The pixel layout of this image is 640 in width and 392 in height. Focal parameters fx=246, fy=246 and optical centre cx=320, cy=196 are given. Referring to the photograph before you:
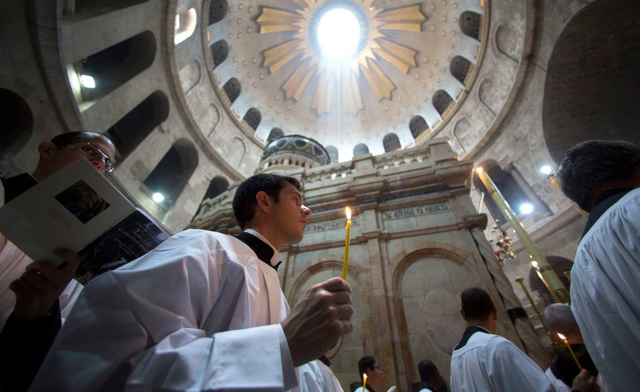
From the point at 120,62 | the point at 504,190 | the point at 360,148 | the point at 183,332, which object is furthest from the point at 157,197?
the point at 504,190

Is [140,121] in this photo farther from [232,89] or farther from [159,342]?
[159,342]

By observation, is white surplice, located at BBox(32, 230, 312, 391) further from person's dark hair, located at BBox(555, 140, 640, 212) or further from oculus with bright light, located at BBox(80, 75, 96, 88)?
oculus with bright light, located at BBox(80, 75, 96, 88)

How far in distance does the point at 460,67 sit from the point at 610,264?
18615 millimetres

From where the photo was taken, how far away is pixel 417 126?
18781 mm

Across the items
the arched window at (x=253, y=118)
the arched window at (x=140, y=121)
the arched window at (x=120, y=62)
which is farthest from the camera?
the arched window at (x=253, y=118)

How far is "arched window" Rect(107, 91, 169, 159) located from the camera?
1098cm

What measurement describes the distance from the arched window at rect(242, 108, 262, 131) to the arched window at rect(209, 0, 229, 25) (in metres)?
5.83

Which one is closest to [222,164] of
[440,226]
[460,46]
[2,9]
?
[2,9]

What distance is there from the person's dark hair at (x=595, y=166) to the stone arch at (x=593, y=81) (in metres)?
10.4

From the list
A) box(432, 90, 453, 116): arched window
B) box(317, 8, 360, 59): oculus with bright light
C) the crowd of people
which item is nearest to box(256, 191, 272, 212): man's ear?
the crowd of people

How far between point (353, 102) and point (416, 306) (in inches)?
788

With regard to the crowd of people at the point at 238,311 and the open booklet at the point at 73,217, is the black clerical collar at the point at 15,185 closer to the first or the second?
the crowd of people at the point at 238,311

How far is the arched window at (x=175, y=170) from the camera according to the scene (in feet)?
42.9

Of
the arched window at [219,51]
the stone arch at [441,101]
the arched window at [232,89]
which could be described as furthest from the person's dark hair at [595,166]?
the arched window at [232,89]
